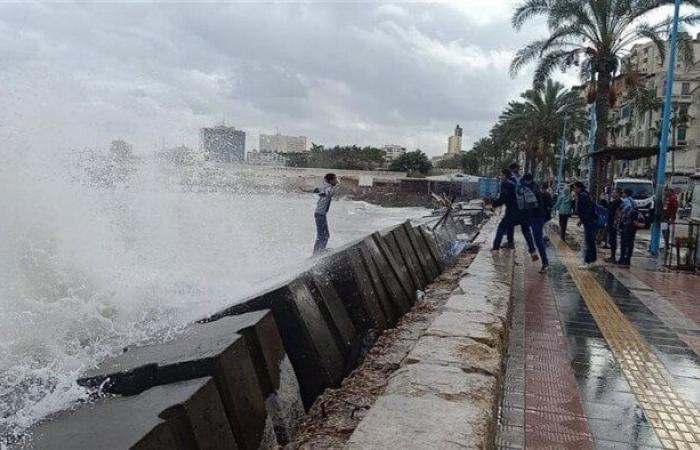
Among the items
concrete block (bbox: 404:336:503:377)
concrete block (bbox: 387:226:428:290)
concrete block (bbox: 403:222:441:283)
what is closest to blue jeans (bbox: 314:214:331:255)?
concrete block (bbox: 403:222:441:283)

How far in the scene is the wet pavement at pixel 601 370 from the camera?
3.51m

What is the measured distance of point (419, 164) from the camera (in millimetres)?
100875

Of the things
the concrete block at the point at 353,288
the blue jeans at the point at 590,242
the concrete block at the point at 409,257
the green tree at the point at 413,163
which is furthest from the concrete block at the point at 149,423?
the green tree at the point at 413,163

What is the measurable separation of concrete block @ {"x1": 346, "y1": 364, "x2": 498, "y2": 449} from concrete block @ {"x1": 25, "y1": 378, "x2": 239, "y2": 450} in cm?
77

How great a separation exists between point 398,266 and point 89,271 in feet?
13.3

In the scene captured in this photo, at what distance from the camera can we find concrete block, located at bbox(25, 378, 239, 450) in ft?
8.32

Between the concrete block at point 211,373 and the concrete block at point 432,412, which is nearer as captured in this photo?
the concrete block at point 432,412

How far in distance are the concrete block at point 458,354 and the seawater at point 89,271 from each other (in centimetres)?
194

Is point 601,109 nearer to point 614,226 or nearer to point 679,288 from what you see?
point 614,226

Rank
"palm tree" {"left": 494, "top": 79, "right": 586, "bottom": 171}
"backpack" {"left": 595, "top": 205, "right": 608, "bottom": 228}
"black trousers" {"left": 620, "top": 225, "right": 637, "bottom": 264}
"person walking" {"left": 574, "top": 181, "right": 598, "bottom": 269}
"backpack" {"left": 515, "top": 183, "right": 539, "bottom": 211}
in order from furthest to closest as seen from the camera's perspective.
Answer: "palm tree" {"left": 494, "top": 79, "right": 586, "bottom": 171}
"backpack" {"left": 595, "top": 205, "right": 608, "bottom": 228}
"black trousers" {"left": 620, "top": 225, "right": 637, "bottom": 264}
"person walking" {"left": 574, "top": 181, "right": 598, "bottom": 269}
"backpack" {"left": 515, "top": 183, "right": 539, "bottom": 211}

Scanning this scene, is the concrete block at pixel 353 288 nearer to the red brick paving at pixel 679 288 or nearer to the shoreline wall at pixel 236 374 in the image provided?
the shoreline wall at pixel 236 374

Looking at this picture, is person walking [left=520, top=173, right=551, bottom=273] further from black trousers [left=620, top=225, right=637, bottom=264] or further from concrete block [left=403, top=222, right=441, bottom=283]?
black trousers [left=620, top=225, right=637, bottom=264]

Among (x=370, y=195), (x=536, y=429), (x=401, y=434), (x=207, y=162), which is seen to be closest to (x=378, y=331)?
(x=536, y=429)

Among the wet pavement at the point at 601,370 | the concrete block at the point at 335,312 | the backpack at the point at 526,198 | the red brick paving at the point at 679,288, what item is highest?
the backpack at the point at 526,198
